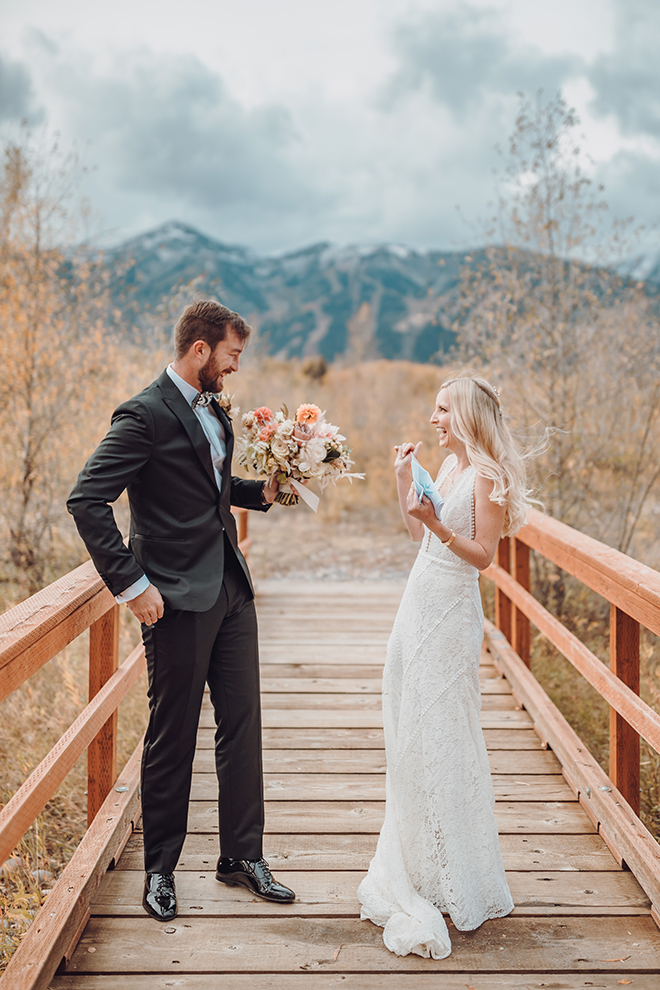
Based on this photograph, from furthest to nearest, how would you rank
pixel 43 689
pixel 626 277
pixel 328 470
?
pixel 626 277, pixel 43 689, pixel 328 470

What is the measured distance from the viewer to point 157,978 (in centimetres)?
202

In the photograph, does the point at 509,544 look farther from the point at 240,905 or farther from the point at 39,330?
the point at 39,330

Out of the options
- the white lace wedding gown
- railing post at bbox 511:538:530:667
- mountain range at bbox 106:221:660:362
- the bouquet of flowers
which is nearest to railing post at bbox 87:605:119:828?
the bouquet of flowers

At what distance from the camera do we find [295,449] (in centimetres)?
261

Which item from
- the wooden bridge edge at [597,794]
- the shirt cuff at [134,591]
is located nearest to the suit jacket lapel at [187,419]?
the shirt cuff at [134,591]

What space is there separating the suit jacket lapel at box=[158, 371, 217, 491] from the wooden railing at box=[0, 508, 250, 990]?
26.8 inches

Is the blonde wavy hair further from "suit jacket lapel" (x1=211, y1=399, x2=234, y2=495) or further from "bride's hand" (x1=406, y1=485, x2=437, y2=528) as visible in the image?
"suit jacket lapel" (x1=211, y1=399, x2=234, y2=495)

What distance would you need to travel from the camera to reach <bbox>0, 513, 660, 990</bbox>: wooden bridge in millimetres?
2023

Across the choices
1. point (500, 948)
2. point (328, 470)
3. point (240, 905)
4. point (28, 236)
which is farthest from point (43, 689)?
point (28, 236)

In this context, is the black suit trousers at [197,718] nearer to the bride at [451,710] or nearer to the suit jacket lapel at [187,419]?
the suit jacket lapel at [187,419]

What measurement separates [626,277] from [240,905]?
6.23 metres

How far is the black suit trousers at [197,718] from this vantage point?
235cm

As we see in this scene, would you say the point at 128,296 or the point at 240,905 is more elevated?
the point at 128,296

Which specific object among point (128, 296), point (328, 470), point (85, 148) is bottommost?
point (328, 470)
